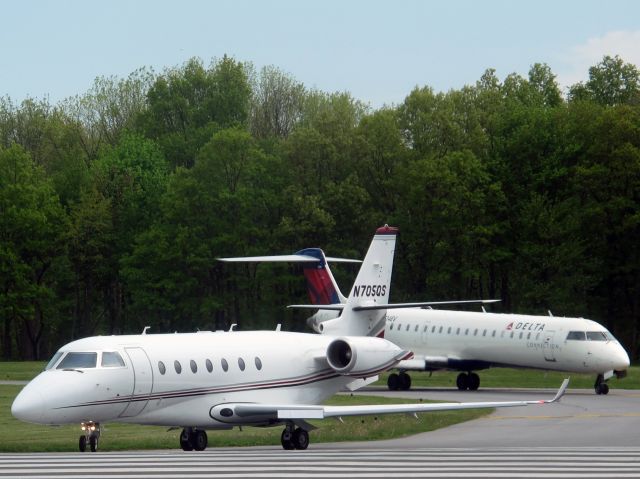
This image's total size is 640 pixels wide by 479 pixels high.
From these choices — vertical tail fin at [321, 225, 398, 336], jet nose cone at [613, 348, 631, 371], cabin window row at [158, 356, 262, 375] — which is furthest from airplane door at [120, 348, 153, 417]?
jet nose cone at [613, 348, 631, 371]

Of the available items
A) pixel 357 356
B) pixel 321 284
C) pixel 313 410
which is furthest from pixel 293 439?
pixel 321 284

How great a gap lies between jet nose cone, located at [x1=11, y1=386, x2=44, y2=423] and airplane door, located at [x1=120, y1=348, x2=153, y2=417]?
195 cm

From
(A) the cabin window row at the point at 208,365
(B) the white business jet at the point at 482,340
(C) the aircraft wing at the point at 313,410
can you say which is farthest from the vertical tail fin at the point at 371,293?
(B) the white business jet at the point at 482,340

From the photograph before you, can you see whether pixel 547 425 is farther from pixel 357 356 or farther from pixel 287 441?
pixel 287 441

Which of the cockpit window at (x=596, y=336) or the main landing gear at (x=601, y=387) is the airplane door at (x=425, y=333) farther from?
the main landing gear at (x=601, y=387)

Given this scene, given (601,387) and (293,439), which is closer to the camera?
(293,439)

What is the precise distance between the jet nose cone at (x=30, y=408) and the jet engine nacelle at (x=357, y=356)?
7.29 meters

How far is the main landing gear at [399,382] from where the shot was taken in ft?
158

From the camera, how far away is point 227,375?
26875mm

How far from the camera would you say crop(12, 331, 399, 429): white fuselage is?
2400cm

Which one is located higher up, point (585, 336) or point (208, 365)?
point (208, 365)

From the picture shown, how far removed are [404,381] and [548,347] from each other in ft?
18.2

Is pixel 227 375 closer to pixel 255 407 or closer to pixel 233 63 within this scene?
pixel 255 407

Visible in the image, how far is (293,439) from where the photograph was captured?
26.3 m
